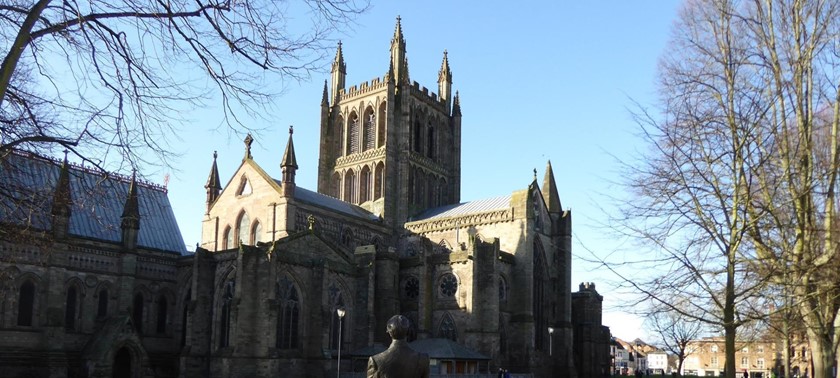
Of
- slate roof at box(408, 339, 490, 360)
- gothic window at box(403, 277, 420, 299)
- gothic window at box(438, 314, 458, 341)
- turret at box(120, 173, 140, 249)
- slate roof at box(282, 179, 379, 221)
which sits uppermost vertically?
slate roof at box(282, 179, 379, 221)

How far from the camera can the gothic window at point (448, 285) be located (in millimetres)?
49062

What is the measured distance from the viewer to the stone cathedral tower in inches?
2470

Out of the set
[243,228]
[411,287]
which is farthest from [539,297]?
[243,228]

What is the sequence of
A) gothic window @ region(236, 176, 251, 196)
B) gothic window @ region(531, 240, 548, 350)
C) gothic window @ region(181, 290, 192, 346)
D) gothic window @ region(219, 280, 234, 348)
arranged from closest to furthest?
gothic window @ region(219, 280, 234, 348), gothic window @ region(181, 290, 192, 346), gothic window @ region(236, 176, 251, 196), gothic window @ region(531, 240, 548, 350)

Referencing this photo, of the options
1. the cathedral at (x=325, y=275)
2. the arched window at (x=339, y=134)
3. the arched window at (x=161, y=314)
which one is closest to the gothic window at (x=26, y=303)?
the cathedral at (x=325, y=275)

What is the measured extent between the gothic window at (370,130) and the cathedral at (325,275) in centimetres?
16

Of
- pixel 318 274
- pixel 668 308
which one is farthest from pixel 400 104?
pixel 668 308

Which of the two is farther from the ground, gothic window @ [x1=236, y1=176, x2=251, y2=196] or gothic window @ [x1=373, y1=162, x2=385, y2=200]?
gothic window @ [x1=373, y1=162, x2=385, y2=200]

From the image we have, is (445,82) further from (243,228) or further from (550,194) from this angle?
(243,228)

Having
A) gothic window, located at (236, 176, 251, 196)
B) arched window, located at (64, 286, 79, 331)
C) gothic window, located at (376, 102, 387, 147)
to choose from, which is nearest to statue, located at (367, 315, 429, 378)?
arched window, located at (64, 286, 79, 331)

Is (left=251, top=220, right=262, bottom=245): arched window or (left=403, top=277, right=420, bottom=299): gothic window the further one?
(left=251, top=220, right=262, bottom=245): arched window

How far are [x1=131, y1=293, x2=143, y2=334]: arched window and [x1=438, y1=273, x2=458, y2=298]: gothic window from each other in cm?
1812

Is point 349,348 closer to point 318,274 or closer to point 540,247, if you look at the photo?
point 318,274

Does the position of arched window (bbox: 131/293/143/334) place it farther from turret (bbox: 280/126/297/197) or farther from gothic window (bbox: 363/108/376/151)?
gothic window (bbox: 363/108/376/151)
